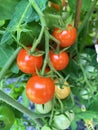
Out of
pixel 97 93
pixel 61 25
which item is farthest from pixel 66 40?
pixel 97 93

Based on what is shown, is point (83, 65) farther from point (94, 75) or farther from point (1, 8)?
point (1, 8)

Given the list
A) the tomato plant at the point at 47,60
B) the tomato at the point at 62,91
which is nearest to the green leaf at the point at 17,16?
the tomato plant at the point at 47,60

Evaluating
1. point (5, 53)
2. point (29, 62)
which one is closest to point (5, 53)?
point (5, 53)

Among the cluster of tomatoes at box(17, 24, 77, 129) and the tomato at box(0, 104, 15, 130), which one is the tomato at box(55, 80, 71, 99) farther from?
the tomato at box(0, 104, 15, 130)

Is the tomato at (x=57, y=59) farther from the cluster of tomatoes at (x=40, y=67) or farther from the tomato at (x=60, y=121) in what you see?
the tomato at (x=60, y=121)

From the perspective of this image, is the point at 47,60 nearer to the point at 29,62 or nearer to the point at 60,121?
the point at 29,62
